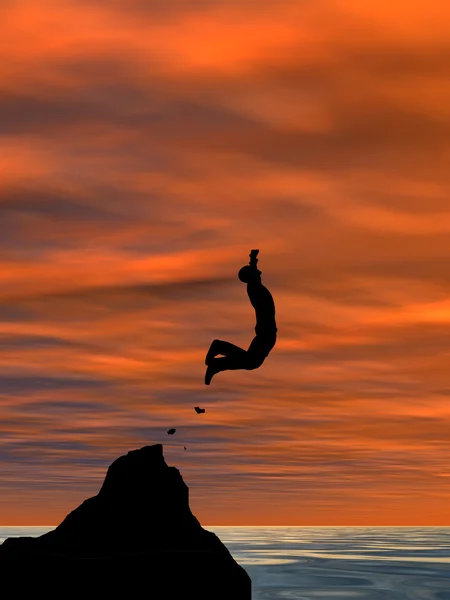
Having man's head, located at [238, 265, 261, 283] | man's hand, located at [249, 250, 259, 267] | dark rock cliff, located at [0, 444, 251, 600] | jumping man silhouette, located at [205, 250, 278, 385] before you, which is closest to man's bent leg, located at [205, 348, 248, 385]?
jumping man silhouette, located at [205, 250, 278, 385]

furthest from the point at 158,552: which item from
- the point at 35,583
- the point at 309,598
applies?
the point at 309,598

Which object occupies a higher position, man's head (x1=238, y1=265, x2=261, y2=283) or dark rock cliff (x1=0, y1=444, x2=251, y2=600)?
man's head (x1=238, y1=265, x2=261, y2=283)

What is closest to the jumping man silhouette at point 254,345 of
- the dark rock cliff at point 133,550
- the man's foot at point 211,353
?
the man's foot at point 211,353

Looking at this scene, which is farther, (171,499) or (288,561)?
(288,561)

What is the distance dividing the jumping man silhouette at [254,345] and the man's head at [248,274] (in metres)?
0.03

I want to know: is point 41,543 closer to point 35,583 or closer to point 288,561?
point 35,583

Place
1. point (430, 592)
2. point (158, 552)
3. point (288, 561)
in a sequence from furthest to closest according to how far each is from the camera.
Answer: point (288, 561) < point (430, 592) < point (158, 552)

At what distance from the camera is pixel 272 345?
1062 inches

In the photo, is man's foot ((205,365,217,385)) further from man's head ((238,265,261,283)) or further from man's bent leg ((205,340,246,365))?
man's head ((238,265,261,283))

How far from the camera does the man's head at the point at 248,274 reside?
26078mm

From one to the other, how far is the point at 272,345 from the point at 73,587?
7905 millimetres

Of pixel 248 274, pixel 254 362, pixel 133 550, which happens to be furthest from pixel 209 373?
pixel 133 550

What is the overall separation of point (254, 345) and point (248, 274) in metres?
1.83

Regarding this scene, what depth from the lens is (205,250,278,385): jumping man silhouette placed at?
2645cm
